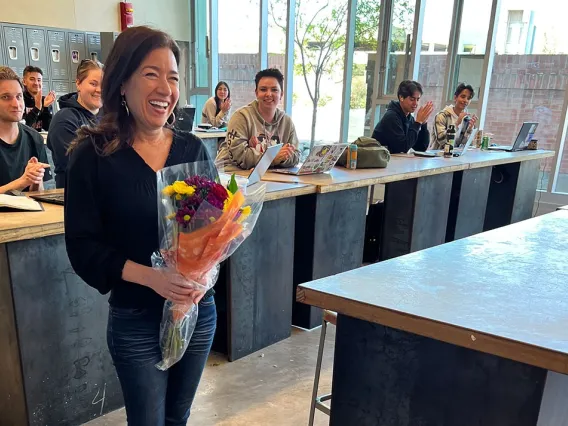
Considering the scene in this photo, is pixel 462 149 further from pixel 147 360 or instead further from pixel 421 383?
pixel 147 360

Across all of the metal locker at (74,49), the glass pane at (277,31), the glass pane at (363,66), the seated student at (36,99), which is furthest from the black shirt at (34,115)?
the glass pane at (363,66)

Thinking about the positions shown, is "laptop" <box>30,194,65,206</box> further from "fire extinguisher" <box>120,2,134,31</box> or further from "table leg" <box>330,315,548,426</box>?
"fire extinguisher" <box>120,2,134,31</box>

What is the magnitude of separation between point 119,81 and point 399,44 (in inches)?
225

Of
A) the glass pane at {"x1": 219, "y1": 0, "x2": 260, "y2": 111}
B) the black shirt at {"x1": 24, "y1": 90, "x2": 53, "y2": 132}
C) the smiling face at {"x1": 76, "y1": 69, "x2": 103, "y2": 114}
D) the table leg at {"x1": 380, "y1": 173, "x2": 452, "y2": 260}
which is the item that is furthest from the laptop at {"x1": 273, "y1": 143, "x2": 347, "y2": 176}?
the glass pane at {"x1": 219, "y1": 0, "x2": 260, "y2": 111}

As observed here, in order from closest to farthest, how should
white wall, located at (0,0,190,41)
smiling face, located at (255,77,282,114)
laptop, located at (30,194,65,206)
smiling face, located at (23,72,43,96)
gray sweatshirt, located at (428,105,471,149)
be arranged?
laptop, located at (30,194,65,206), smiling face, located at (255,77,282,114), gray sweatshirt, located at (428,105,471,149), smiling face, located at (23,72,43,96), white wall, located at (0,0,190,41)

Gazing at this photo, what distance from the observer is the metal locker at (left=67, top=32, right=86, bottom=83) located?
6.78m

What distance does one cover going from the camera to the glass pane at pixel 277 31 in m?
6.96

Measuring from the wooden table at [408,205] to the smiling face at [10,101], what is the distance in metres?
1.35

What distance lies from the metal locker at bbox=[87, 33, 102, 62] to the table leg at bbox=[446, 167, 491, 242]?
536 centimetres

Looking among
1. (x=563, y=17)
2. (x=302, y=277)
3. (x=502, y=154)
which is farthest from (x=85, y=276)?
(x=563, y=17)

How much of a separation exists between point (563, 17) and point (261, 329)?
4.80 meters

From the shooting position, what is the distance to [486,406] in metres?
1.08

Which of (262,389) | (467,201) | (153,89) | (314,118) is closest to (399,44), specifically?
(314,118)

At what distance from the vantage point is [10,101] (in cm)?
Answer: 234
